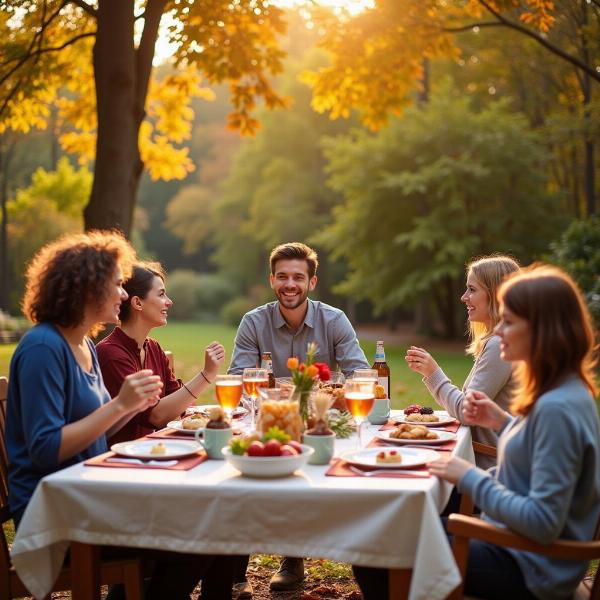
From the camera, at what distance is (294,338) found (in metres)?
5.76

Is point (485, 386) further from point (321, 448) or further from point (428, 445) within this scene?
point (321, 448)

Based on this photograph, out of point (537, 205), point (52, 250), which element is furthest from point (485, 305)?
point (537, 205)

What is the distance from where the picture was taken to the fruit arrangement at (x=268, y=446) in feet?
9.95

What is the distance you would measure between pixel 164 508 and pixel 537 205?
21.6 metres

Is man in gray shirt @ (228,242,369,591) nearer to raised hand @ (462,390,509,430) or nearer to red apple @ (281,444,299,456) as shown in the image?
raised hand @ (462,390,509,430)

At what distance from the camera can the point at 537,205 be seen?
910 inches

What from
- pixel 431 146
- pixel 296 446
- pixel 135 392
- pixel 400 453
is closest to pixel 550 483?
pixel 400 453

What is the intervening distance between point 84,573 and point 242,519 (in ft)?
2.23

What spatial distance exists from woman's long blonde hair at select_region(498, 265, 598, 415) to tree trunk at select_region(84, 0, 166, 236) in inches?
202

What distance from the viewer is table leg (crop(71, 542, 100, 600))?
308 centimetres

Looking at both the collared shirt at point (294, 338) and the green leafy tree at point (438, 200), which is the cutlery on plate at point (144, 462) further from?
the green leafy tree at point (438, 200)

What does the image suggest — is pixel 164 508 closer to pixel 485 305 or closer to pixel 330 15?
pixel 485 305

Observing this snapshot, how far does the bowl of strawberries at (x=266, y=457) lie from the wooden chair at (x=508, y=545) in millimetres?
597

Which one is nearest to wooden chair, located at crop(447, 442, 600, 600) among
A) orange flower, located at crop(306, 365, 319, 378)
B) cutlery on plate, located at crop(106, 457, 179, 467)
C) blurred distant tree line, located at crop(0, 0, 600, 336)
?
orange flower, located at crop(306, 365, 319, 378)
